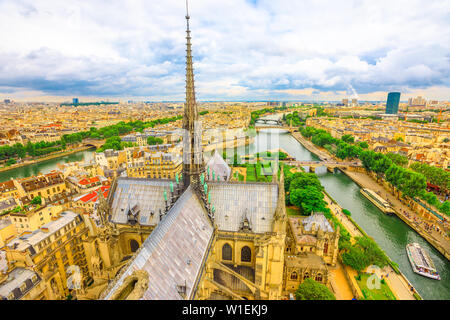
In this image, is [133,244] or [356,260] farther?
[356,260]

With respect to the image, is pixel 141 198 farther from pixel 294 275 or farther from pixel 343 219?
pixel 343 219

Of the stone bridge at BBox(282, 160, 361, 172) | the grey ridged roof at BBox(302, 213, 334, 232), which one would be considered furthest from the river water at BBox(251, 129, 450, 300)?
the grey ridged roof at BBox(302, 213, 334, 232)

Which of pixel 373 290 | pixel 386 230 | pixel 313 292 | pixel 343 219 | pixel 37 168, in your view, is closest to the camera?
pixel 313 292

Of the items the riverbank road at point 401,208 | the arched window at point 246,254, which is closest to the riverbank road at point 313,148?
the riverbank road at point 401,208

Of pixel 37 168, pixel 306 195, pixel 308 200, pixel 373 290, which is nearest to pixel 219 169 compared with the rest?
pixel 306 195

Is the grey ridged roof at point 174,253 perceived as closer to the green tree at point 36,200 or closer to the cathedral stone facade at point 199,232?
the cathedral stone facade at point 199,232
